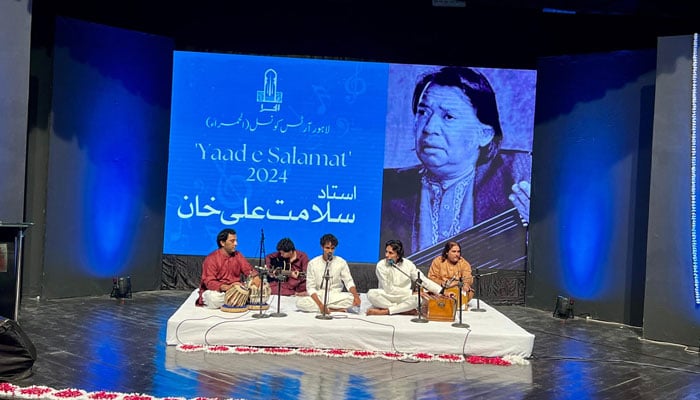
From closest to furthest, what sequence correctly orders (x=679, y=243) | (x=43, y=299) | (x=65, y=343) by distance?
(x=65, y=343) < (x=679, y=243) < (x=43, y=299)

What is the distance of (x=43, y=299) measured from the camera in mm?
8328

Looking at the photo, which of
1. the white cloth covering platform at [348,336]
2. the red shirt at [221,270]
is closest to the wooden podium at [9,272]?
the white cloth covering platform at [348,336]

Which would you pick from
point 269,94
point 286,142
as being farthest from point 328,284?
point 269,94

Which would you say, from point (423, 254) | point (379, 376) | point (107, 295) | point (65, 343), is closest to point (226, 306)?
point (65, 343)

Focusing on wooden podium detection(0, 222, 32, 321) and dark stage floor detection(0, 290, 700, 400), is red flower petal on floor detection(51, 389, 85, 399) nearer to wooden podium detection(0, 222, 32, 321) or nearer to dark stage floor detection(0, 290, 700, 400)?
dark stage floor detection(0, 290, 700, 400)

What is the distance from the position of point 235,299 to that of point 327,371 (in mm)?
1450

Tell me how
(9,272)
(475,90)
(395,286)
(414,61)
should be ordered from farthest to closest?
(414,61) < (475,90) < (395,286) < (9,272)

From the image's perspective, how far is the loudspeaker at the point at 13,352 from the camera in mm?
4961

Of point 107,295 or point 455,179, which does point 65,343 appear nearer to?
point 107,295

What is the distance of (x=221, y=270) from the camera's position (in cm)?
737

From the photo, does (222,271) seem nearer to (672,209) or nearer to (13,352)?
(13,352)

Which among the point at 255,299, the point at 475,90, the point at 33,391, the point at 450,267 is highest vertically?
the point at 475,90

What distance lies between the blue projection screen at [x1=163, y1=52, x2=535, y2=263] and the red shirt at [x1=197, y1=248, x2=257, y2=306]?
1833mm

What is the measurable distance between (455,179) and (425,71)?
1.34m
